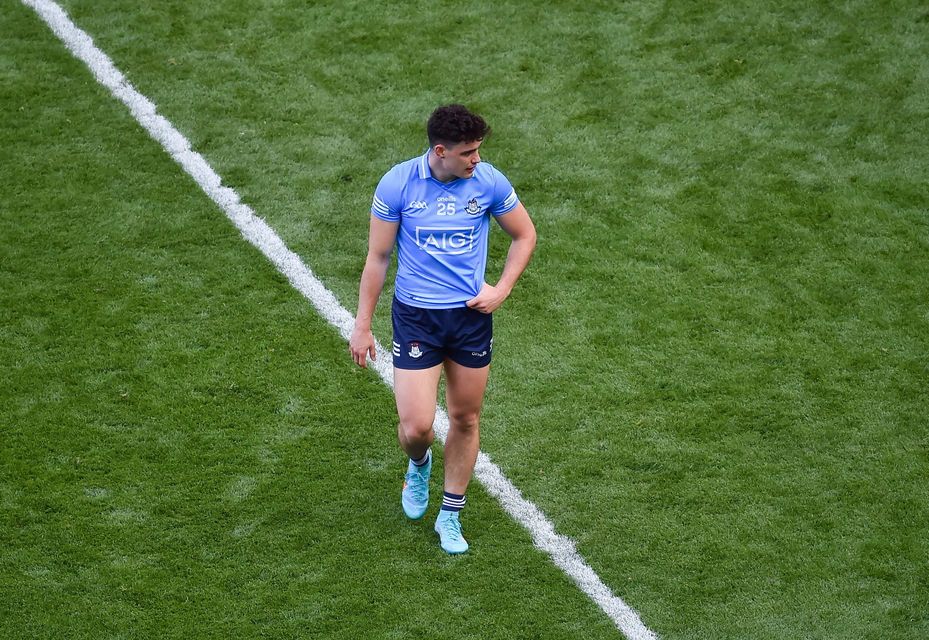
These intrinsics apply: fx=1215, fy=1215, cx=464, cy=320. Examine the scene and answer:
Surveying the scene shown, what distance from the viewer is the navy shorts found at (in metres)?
5.77

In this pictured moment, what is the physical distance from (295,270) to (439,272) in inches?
105

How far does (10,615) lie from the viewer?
5805 mm

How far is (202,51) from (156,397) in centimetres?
415

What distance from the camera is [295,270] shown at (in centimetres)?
822

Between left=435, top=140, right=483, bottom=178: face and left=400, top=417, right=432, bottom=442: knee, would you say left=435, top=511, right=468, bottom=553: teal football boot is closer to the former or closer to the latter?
left=400, top=417, right=432, bottom=442: knee

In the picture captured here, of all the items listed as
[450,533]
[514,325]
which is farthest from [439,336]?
[514,325]

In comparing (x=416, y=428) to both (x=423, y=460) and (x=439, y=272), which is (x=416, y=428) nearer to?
(x=423, y=460)

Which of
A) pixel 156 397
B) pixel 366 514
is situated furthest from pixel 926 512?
pixel 156 397

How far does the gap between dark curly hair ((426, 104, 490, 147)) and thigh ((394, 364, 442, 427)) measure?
114 cm

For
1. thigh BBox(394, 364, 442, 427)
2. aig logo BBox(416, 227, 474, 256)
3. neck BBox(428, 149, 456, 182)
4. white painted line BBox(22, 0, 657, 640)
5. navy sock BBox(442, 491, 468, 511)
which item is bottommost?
white painted line BBox(22, 0, 657, 640)

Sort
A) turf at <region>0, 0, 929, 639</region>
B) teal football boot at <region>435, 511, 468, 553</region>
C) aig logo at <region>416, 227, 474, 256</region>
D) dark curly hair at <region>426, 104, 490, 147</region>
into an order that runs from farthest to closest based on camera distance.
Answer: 1. teal football boot at <region>435, 511, 468, 553</region>
2. turf at <region>0, 0, 929, 639</region>
3. aig logo at <region>416, 227, 474, 256</region>
4. dark curly hair at <region>426, 104, 490, 147</region>

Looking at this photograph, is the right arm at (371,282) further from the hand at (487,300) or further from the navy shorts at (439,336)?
the hand at (487,300)

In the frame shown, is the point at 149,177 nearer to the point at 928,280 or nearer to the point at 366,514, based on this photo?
the point at 366,514

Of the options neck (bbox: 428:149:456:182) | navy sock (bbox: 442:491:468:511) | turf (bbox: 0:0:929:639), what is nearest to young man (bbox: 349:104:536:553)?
neck (bbox: 428:149:456:182)
